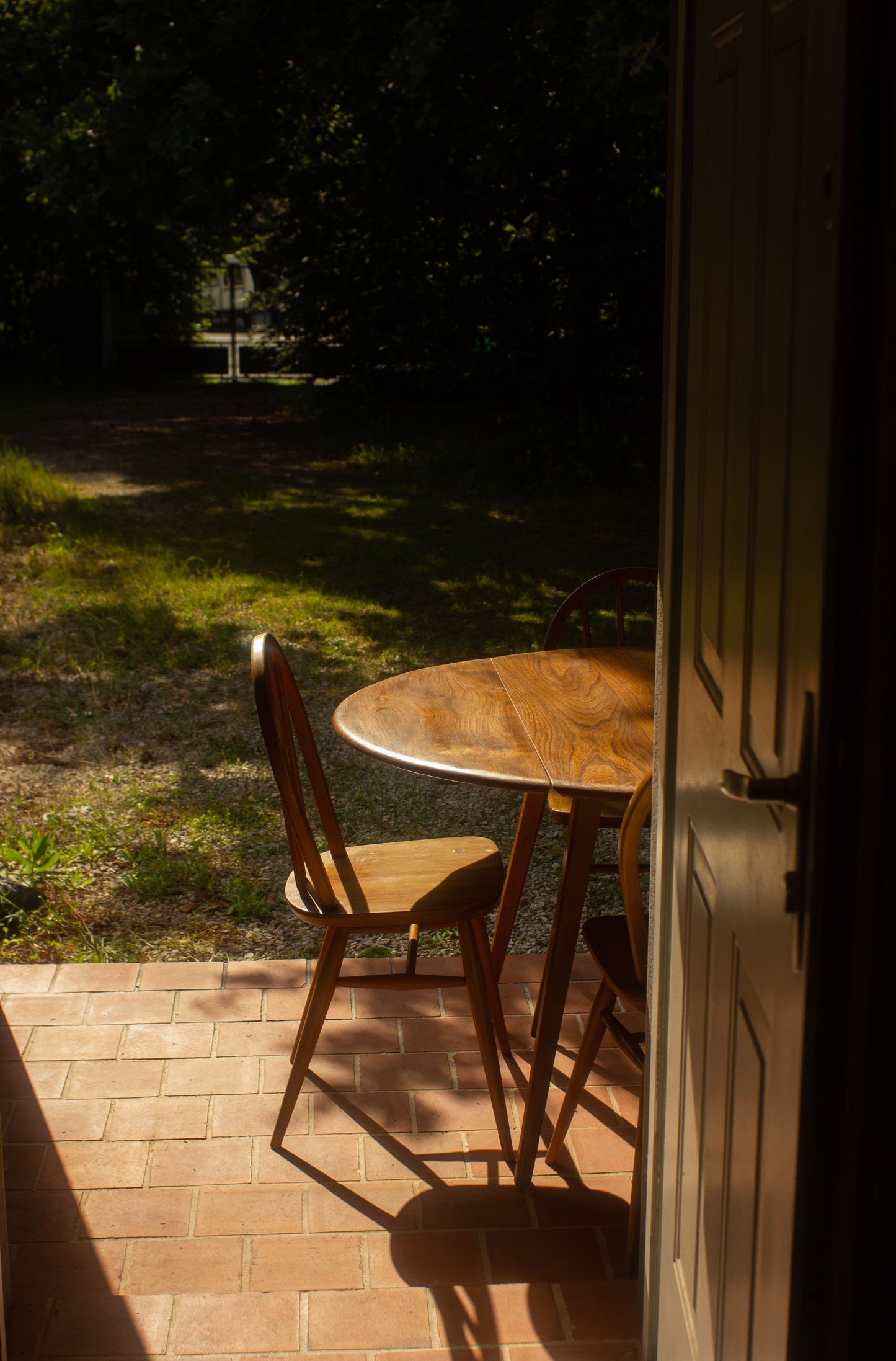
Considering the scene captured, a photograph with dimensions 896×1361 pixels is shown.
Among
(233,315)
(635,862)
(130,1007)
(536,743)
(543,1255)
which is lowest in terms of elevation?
(543,1255)

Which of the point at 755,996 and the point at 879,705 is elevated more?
the point at 879,705

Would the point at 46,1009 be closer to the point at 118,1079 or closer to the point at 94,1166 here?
the point at 118,1079

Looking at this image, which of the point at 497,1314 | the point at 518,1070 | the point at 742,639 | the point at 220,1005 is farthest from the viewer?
the point at 220,1005

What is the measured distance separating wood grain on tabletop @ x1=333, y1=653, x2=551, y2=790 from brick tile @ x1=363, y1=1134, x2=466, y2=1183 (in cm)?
84

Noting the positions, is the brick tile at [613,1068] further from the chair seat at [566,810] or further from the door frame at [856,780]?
the door frame at [856,780]

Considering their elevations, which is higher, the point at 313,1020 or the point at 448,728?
the point at 448,728

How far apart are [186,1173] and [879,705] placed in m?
2.04

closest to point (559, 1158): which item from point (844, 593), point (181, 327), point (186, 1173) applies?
point (186, 1173)

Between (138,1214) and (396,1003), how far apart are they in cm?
93

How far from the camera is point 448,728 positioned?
262 centimetres

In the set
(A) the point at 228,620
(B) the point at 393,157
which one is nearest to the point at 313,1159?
(A) the point at 228,620

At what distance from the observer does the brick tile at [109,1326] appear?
2.00 m

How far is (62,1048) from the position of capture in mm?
2891

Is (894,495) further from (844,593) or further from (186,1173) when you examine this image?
(186,1173)
